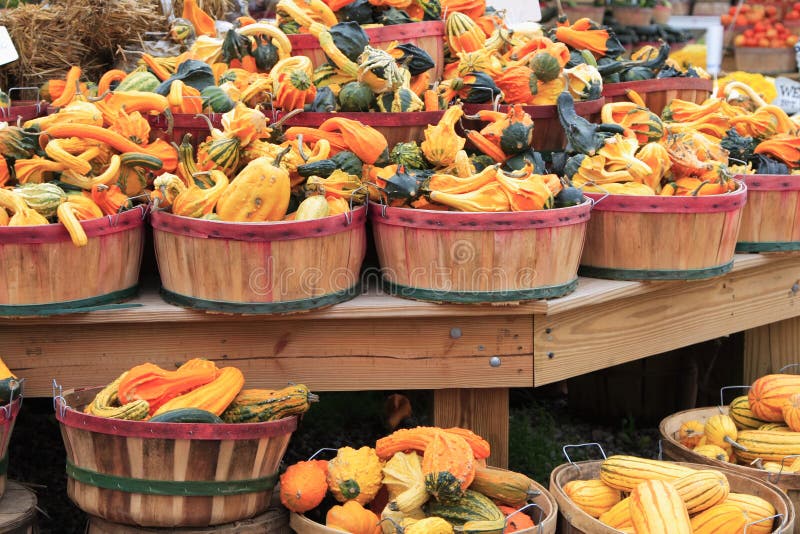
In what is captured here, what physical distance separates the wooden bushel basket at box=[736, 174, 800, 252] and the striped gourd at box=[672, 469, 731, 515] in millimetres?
1360

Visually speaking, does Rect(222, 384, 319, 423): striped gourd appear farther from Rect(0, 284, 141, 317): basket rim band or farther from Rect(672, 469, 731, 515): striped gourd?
Rect(672, 469, 731, 515): striped gourd

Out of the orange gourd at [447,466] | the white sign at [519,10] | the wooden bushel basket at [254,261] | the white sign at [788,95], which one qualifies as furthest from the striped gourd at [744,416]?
the white sign at [788,95]

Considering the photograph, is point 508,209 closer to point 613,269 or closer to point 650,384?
point 613,269

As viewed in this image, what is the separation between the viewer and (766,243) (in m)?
3.98

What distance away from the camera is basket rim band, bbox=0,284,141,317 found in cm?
300

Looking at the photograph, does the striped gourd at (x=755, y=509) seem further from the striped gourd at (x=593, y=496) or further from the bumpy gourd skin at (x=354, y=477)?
the bumpy gourd skin at (x=354, y=477)

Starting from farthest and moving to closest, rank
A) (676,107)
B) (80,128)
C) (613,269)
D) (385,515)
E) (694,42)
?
(694,42)
(676,107)
(613,269)
(80,128)
(385,515)

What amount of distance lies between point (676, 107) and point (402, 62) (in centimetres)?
131

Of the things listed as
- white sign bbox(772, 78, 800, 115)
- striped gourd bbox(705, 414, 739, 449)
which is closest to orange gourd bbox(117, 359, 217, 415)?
striped gourd bbox(705, 414, 739, 449)

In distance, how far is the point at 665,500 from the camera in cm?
277

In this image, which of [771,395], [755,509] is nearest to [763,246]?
[771,395]

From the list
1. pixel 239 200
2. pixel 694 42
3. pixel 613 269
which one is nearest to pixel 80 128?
pixel 239 200

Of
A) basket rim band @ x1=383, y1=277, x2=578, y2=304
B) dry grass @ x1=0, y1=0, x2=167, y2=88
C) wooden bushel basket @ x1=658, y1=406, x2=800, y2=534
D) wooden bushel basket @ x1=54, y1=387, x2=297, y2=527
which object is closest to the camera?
wooden bushel basket @ x1=54, y1=387, x2=297, y2=527

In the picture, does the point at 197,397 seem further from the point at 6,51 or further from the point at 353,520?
the point at 6,51
